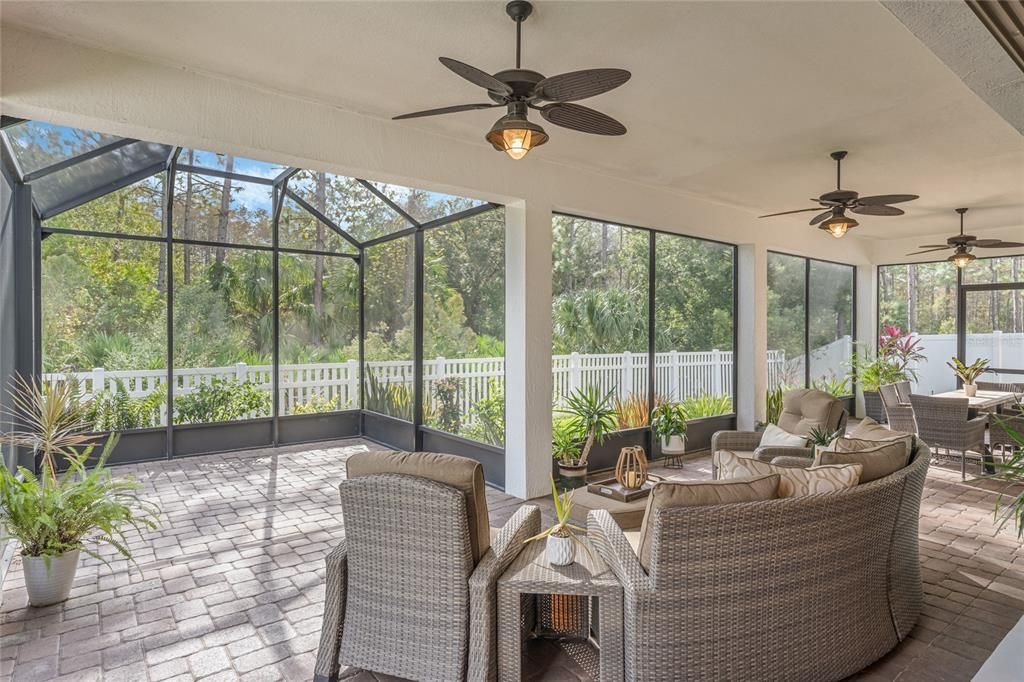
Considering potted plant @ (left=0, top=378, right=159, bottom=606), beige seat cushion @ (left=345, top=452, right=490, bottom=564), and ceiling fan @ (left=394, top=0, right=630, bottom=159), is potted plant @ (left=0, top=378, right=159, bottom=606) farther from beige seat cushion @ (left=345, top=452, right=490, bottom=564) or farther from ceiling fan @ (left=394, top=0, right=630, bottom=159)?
ceiling fan @ (left=394, top=0, right=630, bottom=159)

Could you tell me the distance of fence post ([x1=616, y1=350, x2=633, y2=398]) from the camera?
6.07m

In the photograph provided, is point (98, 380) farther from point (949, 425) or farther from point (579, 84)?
point (949, 425)

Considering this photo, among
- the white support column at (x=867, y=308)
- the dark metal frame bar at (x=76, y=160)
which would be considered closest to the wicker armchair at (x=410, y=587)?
the dark metal frame bar at (x=76, y=160)

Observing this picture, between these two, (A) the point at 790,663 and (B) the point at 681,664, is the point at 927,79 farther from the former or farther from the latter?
(B) the point at 681,664

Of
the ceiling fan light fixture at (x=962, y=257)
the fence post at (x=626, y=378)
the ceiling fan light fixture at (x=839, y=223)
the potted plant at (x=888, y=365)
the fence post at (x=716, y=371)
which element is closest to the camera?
the ceiling fan light fixture at (x=839, y=223)

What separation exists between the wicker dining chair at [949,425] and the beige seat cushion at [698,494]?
4514 mm

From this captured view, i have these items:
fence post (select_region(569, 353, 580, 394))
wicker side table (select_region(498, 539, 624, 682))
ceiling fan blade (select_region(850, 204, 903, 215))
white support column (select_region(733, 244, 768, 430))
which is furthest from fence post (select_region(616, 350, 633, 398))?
wicker side table (select_region(498, 539, 624, 682))

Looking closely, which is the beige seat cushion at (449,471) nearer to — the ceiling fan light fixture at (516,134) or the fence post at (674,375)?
the ceiling fan light fixture at (516,134)

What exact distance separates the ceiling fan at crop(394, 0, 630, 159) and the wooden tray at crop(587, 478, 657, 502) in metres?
2.08

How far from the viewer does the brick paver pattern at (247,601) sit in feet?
8.16

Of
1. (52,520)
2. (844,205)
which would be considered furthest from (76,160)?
(844,205)

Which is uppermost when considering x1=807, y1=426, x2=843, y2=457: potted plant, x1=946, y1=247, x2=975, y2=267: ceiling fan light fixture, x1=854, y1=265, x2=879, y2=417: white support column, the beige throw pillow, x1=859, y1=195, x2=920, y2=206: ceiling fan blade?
x1=859, y1=195, x2=920, y2=206: ceiling fan blade

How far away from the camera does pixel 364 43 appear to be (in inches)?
120

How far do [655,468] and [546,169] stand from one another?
10.6 ft
